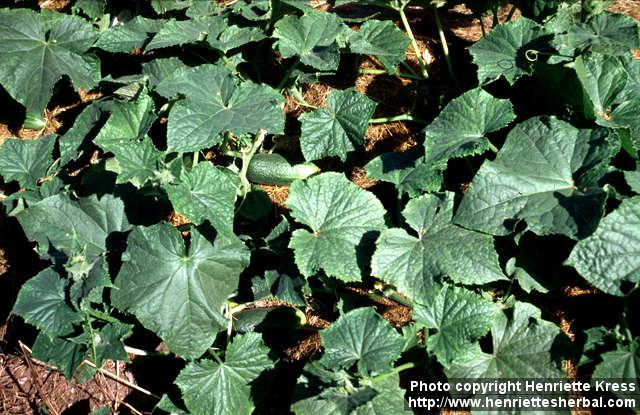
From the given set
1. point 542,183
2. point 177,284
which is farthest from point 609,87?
point 177,284

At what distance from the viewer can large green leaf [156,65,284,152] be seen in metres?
3.45

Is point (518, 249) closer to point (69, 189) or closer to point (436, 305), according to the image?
point (436, 305)

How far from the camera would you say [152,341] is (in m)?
3.83

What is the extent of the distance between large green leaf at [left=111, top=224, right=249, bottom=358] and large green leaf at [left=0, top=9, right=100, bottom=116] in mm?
1467

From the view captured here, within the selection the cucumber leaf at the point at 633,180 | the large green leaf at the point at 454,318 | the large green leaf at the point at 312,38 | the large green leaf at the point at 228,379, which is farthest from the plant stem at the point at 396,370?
the large green leaf at the point at 312,38

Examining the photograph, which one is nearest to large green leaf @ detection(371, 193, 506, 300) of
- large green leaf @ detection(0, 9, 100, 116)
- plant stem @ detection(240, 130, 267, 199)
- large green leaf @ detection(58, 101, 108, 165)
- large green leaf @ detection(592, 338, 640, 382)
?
large green leaf @ detection(592, 338, 640, 382)

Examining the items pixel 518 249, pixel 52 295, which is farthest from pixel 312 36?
pixel 52 295

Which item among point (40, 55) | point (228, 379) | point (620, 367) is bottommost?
point (228, 379)

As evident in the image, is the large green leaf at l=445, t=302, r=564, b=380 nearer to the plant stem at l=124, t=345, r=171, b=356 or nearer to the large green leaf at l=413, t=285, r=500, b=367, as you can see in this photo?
the large green leaf at l=413, t=285, r=500, b=367

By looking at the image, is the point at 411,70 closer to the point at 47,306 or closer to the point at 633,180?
the point at 633,180

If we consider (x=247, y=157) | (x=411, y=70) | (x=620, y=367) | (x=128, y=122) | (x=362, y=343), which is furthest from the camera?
(x=411, y=70)

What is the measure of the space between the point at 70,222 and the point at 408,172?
1.96 m

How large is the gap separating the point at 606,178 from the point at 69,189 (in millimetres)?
3018

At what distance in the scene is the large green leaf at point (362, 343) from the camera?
2.96m
